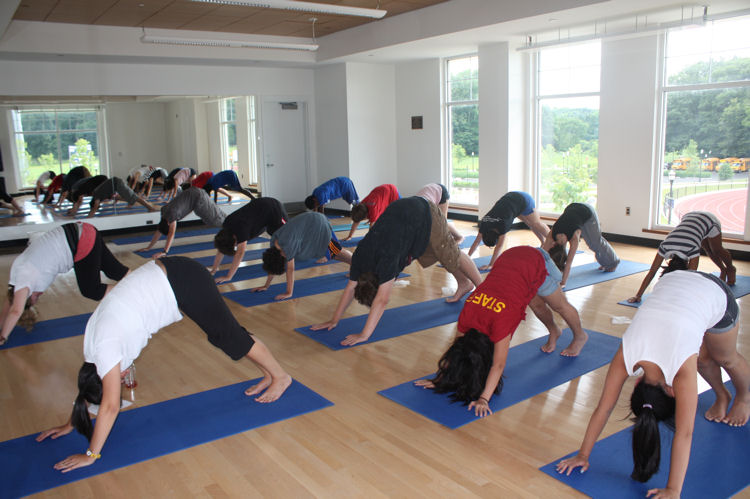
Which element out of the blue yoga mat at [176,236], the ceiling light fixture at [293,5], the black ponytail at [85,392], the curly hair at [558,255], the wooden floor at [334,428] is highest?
the ceiling light fixture at [293,5]

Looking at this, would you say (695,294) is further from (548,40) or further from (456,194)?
(456,194)

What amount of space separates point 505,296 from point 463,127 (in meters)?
6.97

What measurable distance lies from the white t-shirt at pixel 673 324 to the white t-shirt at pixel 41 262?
3.55 m

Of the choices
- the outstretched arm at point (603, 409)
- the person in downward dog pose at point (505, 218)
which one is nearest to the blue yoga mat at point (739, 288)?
the person in downward dog pose at point (505, 218)

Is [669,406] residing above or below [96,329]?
below

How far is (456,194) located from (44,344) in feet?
22.3

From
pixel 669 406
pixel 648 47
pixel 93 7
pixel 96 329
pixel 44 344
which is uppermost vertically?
pixel 93 7

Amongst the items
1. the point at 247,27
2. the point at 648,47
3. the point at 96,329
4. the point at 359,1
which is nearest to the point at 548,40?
the point at 648,47

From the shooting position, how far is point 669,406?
2.06 metres

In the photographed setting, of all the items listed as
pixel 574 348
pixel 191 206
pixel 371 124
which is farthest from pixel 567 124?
pixel 574 348

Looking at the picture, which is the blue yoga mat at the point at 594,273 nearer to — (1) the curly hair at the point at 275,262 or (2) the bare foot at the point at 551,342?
(2) the bare foot at the point at 551,342

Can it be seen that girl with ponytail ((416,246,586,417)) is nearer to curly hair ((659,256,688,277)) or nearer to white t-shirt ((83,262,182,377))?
white t-shirt ((83,262,182,377))

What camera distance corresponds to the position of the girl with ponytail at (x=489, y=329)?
2756mm

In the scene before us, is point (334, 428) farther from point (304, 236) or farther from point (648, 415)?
point (304, 236)
